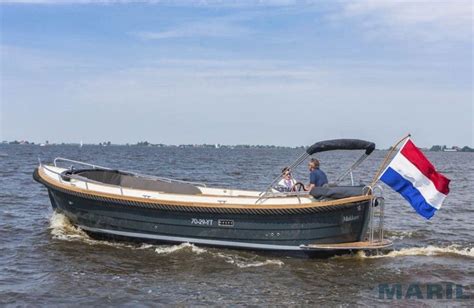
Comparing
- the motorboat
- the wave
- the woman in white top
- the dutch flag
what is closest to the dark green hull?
the motorboat

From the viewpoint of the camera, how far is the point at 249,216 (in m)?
11.6

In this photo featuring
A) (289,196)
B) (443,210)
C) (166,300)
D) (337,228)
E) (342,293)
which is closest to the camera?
(166,300)

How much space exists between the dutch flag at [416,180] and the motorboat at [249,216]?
21.9 inches

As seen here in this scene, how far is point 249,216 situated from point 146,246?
2554mm

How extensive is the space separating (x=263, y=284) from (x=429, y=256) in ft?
14.8

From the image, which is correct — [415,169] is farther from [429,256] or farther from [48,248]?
[48,248]

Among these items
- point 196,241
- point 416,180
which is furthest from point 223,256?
point 416,180

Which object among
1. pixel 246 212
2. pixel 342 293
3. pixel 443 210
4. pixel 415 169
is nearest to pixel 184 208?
pixel 246 212

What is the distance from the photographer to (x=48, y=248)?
12.5 m

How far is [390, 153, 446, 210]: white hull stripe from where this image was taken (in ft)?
36.9

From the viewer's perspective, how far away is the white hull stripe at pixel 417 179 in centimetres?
1126

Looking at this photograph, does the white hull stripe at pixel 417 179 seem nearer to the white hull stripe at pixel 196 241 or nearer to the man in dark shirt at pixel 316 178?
the man in dark shirt at pixel 316 178

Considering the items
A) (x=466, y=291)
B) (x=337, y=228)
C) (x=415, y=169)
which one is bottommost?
(x=466, y=291)

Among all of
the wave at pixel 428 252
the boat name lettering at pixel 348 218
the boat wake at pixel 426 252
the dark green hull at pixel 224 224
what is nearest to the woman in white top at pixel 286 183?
the dark green hull at pixel 224 224
